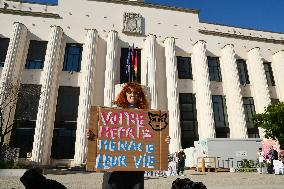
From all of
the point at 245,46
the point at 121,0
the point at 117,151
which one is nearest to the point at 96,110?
the point at 117,151

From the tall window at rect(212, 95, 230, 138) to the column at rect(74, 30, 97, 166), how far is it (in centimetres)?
1356

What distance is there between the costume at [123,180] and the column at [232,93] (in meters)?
27.3

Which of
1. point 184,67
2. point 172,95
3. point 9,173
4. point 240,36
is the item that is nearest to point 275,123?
point 172,95

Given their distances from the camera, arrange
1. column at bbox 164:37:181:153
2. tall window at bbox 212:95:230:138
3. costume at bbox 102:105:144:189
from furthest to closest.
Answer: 1. tall window at bbox 212:95:230:138
2. column at bbox 164:37:181:153
3. costume at bbox 102:105:144:189

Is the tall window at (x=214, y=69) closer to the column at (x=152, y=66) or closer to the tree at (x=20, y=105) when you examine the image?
the column at (x=152, y=66)

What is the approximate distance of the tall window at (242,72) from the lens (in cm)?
3278

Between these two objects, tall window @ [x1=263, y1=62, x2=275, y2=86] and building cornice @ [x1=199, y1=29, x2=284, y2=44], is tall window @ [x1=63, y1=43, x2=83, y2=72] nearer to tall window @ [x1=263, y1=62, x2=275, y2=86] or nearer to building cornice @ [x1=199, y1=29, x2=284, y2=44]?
building cornice @ [x1=199, y1=29, x2=284, y2=44]

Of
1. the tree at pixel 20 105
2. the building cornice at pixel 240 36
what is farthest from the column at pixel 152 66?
the tree at pixel 20 105

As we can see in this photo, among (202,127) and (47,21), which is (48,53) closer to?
(47,21)

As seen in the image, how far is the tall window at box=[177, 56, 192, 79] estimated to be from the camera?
102 feet

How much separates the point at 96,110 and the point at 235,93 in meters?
28.7

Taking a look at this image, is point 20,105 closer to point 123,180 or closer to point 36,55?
point 36,55

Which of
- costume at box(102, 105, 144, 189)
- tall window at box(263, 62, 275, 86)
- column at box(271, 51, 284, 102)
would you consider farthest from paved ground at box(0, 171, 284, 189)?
tall window at box(263, 62, 275, 86)

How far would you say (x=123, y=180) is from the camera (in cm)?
352
